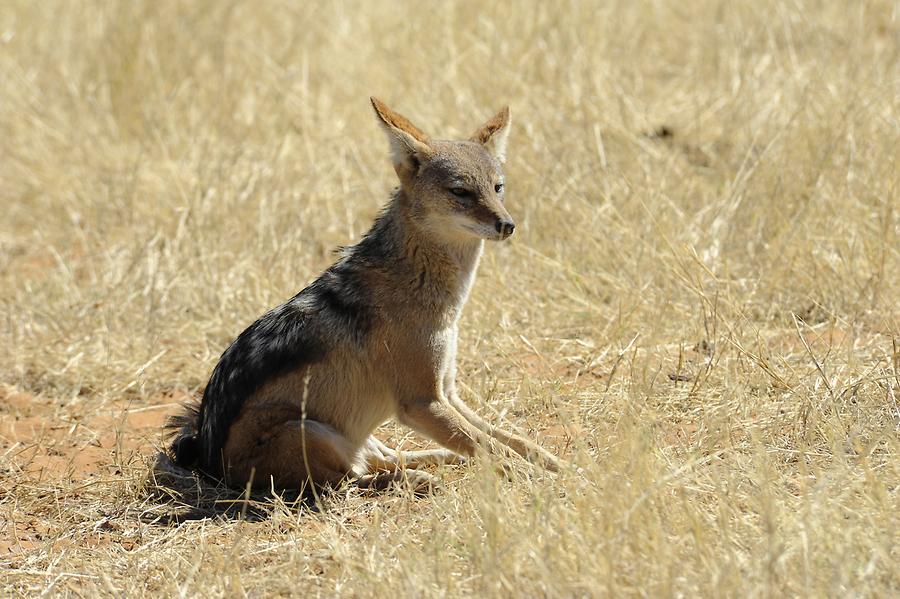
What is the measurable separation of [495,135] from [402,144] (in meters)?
0.61

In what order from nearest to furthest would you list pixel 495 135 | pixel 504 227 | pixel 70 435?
pixel 504 227
pixel 495 135
pixel 70 435

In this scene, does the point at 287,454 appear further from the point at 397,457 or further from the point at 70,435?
the point at 70,435

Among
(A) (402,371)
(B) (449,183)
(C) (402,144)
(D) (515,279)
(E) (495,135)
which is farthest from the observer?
(D) (515,279)

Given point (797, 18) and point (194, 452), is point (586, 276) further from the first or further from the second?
point (797, 18)

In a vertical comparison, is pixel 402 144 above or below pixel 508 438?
above

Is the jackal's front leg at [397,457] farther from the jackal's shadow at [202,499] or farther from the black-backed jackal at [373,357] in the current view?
the jackal's shadow at [202,499]

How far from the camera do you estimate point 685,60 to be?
10.4 m

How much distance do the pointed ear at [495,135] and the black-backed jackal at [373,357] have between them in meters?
0.35

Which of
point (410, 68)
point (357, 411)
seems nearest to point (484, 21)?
point (410, 68)

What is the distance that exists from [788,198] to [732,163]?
1274 mm

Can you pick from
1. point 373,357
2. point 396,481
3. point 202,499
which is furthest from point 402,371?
point 202,499

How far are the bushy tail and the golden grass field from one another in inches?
7.9

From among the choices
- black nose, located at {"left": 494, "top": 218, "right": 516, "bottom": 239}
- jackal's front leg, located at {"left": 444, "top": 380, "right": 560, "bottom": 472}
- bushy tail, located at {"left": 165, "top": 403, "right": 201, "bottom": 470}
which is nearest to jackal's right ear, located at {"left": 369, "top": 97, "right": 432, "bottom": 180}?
black nose, located at {"left": 494, "top": 218, "right": 516, "bottom": 239}

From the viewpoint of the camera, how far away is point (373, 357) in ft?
17.1
